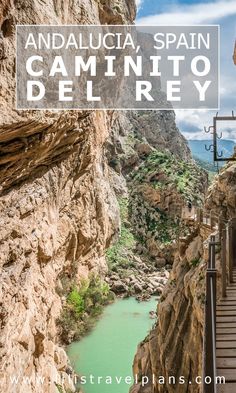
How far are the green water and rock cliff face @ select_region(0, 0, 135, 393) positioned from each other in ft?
10.1

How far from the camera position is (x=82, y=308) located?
22078 mm

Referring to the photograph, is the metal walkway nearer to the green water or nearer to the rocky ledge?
the green water

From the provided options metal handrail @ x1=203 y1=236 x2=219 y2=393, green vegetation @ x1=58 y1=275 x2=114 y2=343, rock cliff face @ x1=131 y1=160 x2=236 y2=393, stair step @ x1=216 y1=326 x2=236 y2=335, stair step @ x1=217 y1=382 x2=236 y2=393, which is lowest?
green vegetation @ x1=58 y1=275 x2=114 y2=343

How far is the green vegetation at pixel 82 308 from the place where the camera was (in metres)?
20.0

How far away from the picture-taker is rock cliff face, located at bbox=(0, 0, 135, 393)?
675 centimetres

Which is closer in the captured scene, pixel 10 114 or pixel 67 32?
pixel 10 114

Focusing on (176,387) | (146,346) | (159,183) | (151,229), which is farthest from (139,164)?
(176,387)

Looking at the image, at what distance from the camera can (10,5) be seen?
6164 mm

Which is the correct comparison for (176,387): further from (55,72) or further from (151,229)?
(151,229)

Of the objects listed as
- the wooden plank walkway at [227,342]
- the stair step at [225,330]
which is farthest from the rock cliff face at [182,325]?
the stair step at [225,330]

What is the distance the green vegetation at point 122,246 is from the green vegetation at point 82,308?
8.53 meters

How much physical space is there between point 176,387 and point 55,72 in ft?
25.8

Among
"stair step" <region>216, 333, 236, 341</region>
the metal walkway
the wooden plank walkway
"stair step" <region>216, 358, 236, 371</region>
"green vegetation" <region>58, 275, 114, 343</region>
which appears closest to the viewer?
the metal walkway

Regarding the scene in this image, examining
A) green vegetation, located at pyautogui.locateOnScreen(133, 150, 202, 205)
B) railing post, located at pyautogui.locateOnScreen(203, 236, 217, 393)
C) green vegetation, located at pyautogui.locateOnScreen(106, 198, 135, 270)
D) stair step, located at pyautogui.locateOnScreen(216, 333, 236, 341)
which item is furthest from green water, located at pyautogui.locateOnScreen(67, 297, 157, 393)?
green vegetation, located at pyautogui.locateOnScreen(133, 150, 202, 205)
